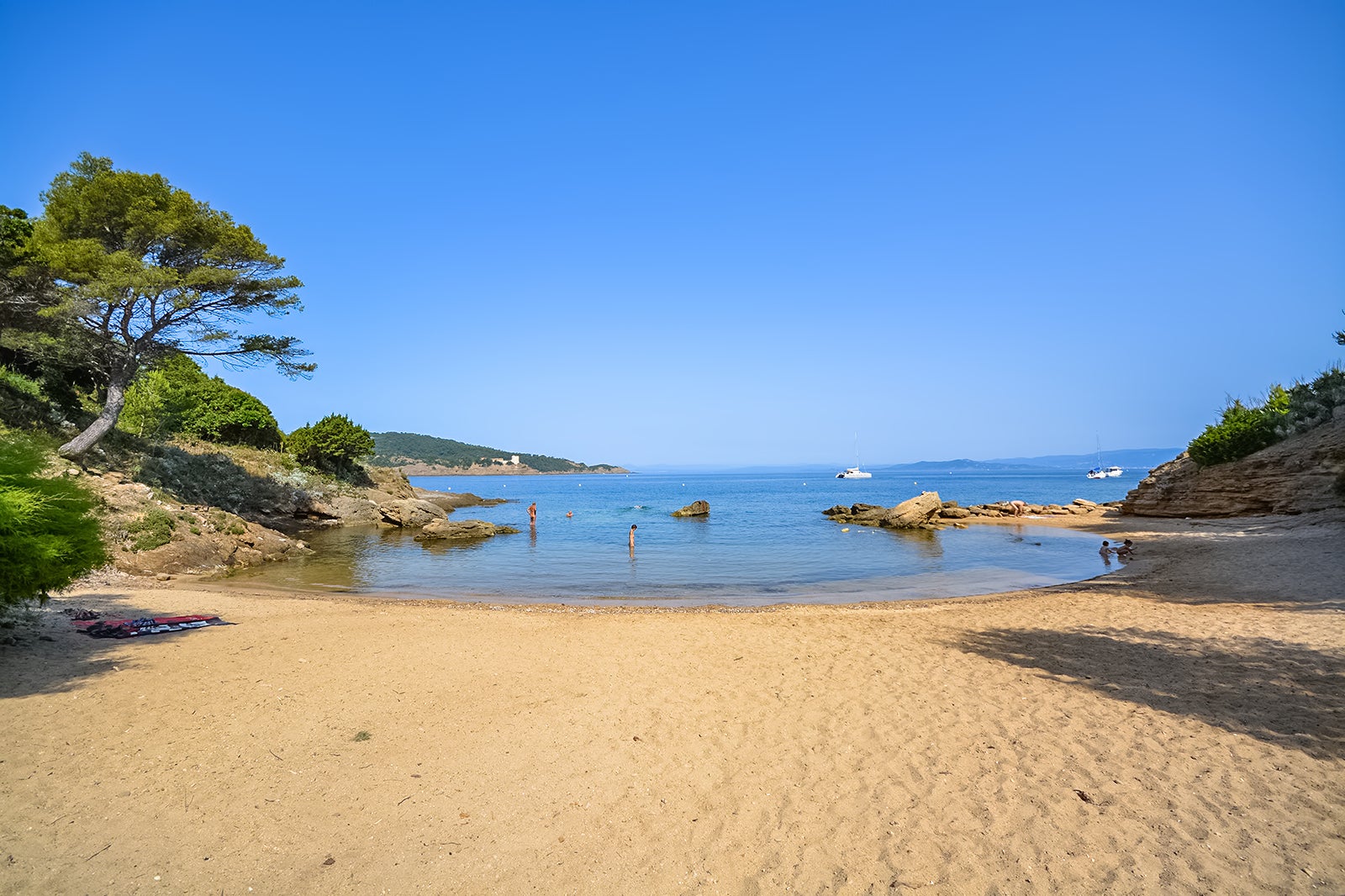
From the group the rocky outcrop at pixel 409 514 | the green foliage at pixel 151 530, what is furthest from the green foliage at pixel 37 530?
the rocky outcrop at pixel 409 514

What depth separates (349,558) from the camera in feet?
79.2

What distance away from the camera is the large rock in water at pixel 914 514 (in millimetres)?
38250

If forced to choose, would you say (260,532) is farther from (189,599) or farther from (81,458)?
(189,599)

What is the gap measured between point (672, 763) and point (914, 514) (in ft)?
118

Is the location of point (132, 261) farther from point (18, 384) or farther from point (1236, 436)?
point (1236, 436)

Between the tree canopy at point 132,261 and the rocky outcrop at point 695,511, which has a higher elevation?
the tree canopy at point 132,261

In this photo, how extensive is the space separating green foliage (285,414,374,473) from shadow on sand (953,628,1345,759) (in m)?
46.5

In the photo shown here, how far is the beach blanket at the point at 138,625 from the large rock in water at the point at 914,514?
35.7 metres

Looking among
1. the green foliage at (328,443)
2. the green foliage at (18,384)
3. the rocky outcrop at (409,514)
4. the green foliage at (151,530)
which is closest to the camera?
the green foliage at (151,530)

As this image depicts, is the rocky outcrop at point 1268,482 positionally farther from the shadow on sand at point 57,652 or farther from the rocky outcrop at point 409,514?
the rocky outcrop at point 409,514

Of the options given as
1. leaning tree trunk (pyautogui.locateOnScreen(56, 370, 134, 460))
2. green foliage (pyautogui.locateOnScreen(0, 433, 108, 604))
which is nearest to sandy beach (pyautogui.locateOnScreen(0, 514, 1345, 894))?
green foliage (pyautogui.locateOnScreen(0, 433, 108, 604))

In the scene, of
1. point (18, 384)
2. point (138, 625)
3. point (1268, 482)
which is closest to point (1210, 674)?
point (138, 625)

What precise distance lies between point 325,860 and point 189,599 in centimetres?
1172

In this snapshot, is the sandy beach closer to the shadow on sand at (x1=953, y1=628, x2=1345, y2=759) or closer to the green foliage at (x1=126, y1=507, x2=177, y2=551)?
the shadow on sand at (x1=953, y1=628, x2=1345, y2=759)
